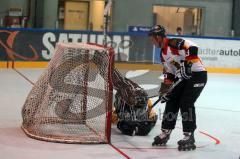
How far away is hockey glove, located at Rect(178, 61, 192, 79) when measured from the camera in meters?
6.25

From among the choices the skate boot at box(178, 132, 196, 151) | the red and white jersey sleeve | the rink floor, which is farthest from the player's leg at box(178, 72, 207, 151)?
the rink floor

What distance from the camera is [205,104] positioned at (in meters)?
10.7

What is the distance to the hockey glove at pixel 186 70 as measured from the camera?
625cm

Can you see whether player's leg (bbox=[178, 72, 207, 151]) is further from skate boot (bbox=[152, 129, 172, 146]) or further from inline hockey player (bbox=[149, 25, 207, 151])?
skate boot (bbox=[152, 129, 172, 146])

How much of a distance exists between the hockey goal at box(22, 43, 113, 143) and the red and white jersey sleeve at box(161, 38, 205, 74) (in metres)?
0.73

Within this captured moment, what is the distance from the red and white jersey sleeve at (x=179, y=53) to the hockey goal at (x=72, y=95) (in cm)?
73

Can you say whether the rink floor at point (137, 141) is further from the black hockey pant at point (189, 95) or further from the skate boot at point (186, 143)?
the black hockey pant at point (189, 95)

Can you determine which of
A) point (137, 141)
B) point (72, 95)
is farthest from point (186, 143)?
point (72, 95)

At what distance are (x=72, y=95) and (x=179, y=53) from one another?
1585 mm

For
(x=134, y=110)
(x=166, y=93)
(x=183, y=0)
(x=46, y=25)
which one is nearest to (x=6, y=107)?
(x=134, y=110)

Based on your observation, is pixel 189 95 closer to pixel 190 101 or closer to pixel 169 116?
pixel 190 101

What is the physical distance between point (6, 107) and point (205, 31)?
14.4 meters

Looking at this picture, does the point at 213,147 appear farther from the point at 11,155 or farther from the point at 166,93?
the point at 11,155

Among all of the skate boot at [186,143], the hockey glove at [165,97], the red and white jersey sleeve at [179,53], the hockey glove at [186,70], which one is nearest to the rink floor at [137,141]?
the skate boot at [186,143]
